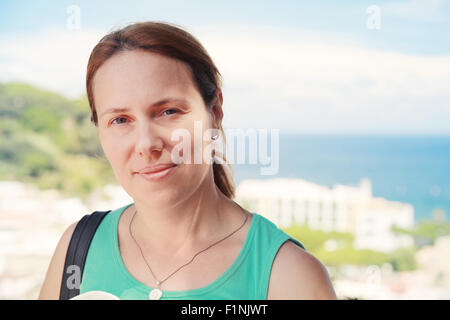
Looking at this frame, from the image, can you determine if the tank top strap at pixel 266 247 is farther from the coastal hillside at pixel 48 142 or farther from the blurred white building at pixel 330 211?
the coastal hillside at pixel 48 142

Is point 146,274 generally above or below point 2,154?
above

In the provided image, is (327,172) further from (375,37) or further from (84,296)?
(84,296)

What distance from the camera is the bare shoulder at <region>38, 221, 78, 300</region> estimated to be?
116 centimetres

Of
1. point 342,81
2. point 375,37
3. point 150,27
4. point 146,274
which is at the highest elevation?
point 375,37

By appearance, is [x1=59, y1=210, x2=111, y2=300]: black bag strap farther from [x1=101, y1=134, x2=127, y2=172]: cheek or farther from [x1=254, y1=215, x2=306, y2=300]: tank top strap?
[x1=254, y1=215, x2=306, y2=300]: tank top strap

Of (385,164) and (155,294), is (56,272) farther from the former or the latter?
(385,164)

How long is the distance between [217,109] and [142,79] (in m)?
0.22

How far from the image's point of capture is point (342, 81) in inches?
968

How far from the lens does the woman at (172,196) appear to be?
99 centimetres

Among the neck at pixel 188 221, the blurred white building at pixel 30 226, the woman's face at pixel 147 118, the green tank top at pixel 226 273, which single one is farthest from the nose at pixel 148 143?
the blurred white building at pixel 30 226

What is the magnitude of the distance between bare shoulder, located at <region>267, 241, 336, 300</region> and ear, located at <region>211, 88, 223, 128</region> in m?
0.34

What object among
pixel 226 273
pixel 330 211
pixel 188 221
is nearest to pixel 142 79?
pixel 188 221

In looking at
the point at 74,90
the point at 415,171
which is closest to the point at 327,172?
the point at 415,171
